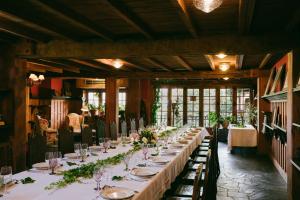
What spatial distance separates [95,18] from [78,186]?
2304 millimetres

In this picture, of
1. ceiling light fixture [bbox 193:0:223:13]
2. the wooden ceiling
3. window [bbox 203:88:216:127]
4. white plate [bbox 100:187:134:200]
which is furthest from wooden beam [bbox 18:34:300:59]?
window [bbox 203:88:216:127]

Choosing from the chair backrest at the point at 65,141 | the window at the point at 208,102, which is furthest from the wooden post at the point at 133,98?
the chair backrest at the point at 65,141

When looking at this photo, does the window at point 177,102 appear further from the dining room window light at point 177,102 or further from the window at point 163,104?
the window at point 163,104

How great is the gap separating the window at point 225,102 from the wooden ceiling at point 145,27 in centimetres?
902

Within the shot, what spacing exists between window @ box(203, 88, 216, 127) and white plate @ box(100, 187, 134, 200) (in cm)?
1191

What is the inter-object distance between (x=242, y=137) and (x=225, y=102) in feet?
15.0

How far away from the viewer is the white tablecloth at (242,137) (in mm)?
9539

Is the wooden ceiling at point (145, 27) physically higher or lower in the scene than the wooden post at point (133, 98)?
higher

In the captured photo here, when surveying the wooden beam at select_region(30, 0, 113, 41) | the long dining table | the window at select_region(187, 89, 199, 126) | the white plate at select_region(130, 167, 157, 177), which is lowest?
the long dining table

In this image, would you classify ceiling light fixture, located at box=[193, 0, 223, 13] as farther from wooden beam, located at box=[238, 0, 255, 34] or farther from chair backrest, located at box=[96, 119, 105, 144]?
chair backrest, located at box=[96, 119, 105, 144]

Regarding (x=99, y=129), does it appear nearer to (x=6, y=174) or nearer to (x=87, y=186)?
(x=87, y=186)

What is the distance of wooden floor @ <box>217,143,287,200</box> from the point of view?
5.26 metres

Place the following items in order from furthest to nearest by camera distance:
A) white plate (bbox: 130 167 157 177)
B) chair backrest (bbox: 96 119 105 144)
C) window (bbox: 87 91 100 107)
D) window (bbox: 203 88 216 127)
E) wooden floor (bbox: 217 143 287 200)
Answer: window (bbox: 87 91 100 107) < window (bbox: 203 88 216 127) < chair backrest (bbox: 96 119 105 144) < wooden floor (bbox: 217 143 287 200) < white plate (bbox: 130 167 157 177)

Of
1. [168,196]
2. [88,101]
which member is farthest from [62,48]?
[88,101]
